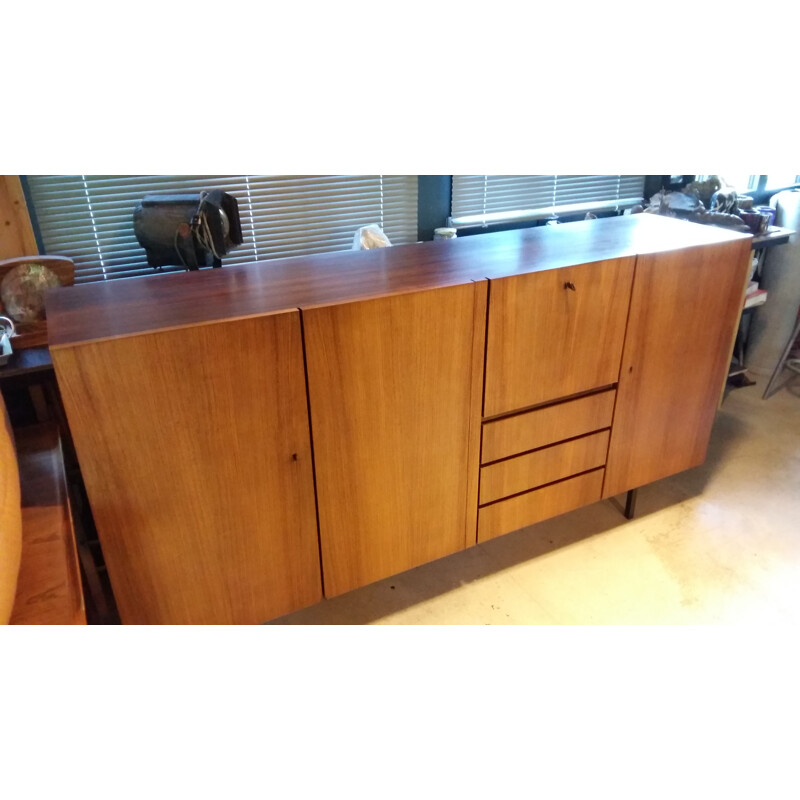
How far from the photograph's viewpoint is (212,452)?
150 centimetres

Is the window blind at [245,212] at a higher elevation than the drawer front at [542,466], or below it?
higher

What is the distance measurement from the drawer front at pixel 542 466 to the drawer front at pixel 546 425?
0.10 feet

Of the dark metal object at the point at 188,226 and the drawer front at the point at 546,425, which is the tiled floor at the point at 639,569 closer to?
the drawer front at the point at 546,425

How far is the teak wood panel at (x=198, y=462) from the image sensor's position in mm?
1351

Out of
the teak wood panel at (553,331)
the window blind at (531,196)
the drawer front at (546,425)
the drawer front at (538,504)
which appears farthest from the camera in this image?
the window blind at (531,196)

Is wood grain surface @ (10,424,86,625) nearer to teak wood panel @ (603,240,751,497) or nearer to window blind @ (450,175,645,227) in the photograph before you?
teak wood panel @ (603,240,751,497)

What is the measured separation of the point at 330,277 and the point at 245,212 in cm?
92

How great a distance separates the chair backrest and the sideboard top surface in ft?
0.96

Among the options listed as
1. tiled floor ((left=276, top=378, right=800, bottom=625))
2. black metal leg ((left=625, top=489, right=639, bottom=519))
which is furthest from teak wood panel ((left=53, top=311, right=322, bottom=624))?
black metal leg ((left=625, top=489, right=639, bottom=519))

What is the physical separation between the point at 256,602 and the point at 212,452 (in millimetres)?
493

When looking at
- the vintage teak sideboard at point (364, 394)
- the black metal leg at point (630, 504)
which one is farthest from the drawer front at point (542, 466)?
the black metal leg at point (630, 504)
